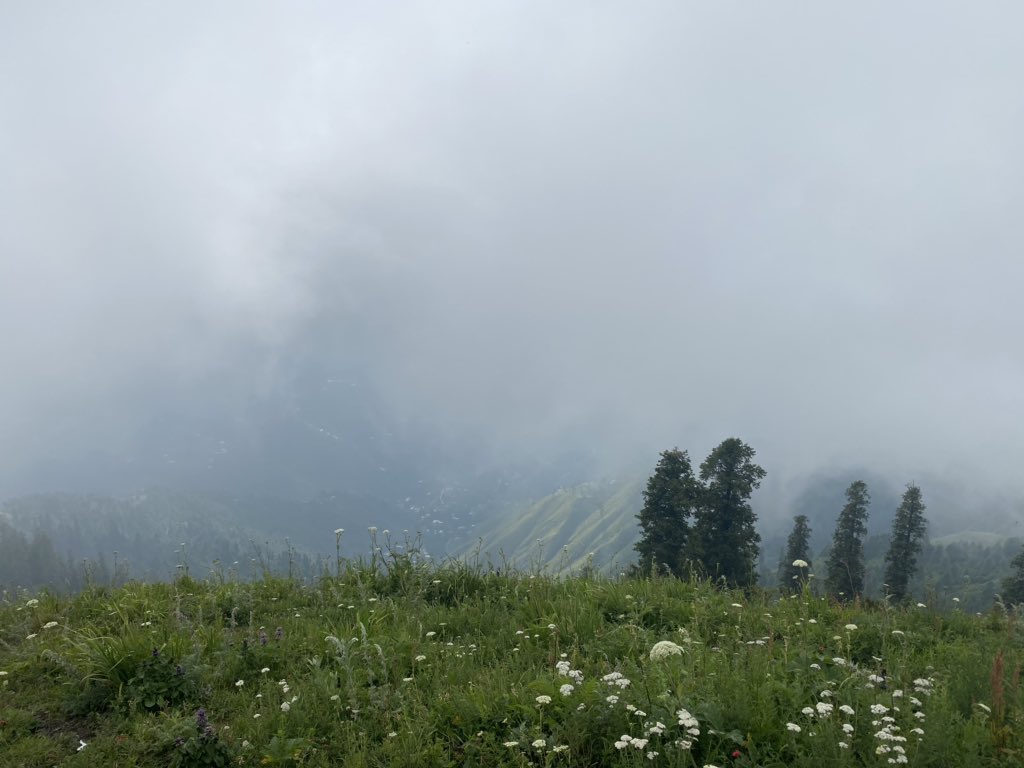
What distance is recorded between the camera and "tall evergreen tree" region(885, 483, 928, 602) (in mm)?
47625

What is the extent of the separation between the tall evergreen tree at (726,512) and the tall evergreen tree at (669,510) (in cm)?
79

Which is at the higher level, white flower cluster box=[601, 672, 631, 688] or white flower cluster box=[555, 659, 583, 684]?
white flower cluster box=[601, 672, 631, 688]

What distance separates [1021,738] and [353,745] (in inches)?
193

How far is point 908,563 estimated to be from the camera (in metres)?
48.6

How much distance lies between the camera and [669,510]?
37.0 metres

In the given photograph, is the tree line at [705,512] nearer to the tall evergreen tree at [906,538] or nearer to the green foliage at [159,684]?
the tall evergreen tree at [906,538]

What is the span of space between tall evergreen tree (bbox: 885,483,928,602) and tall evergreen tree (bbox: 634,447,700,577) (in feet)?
70.8

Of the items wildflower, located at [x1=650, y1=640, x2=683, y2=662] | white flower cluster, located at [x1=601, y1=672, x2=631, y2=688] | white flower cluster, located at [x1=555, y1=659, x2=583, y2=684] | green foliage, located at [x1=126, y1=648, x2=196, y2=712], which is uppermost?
wildflower, located at [x1=650, y1=640, x2=683, y2=662]

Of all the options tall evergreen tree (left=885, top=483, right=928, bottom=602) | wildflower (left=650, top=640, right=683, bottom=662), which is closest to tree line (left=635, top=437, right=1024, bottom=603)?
tall evergreen tree (left=885, top=483, right=928, bottom=602)

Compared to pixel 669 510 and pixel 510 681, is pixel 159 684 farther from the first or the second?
pixel 669 510

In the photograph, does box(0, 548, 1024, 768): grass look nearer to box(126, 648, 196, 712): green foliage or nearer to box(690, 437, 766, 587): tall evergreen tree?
box(126, 648, 196, 712): green foliage

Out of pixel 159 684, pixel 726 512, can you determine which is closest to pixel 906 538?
pixel 726 512

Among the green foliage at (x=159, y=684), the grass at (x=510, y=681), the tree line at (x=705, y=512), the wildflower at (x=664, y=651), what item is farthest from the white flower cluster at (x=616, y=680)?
the tree line at (x=705, y=512)

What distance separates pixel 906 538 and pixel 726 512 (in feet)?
70.0
